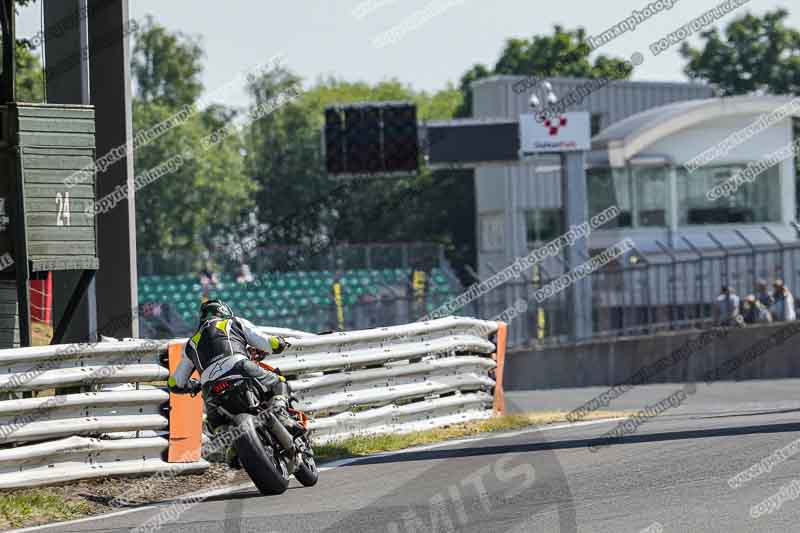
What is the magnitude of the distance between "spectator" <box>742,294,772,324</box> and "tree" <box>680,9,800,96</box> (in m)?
39.6

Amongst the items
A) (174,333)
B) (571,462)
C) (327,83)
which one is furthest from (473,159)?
(327,83)

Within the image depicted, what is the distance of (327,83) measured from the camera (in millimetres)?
92500

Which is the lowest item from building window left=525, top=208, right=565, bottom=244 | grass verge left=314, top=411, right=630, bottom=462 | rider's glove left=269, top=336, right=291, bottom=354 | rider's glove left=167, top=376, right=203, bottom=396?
grass verge left=314, top=411, right=630, bottom=462

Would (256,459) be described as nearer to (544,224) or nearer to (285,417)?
(285,417)

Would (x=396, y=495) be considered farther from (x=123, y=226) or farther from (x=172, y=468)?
(x=123, y=226)

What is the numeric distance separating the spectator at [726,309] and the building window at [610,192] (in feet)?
57.1

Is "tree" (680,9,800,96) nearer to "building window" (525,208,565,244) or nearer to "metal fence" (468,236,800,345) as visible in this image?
"building window" (525,208,565,244)

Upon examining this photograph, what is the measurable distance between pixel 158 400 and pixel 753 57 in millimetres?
59834

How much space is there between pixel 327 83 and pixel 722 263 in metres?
66.2

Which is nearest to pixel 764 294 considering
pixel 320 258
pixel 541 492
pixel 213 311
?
pixel 320 258

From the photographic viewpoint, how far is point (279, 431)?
1052 cm

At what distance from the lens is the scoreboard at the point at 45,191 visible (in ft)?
Result: 39.1

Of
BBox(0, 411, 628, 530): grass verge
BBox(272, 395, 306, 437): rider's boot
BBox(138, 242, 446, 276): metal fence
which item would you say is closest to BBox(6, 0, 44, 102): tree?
BBox(138, 242, 446, 276): metal fence

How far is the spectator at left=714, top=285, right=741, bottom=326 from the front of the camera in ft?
91.2
